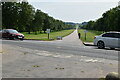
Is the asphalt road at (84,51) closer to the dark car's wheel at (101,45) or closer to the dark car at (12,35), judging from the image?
the dark car's wheel at (101,45)

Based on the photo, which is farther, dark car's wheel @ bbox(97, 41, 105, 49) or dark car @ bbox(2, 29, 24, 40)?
dark car @ bbox(2, 29, 24, 40)

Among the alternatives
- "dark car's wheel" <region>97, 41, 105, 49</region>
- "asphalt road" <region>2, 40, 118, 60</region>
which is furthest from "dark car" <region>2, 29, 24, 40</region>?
"dark car's wheel" <region>97, 41, 105, 49</region>

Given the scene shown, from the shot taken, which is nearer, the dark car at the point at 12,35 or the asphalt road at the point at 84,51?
the asphalt road at the point at 84,51

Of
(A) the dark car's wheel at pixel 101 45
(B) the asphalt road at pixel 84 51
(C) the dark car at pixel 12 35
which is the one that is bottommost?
(B) the asphalt road at pixel 84 51

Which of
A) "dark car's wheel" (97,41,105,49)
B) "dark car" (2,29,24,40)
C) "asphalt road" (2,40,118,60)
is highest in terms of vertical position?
"dark car" (2,29,24,40)

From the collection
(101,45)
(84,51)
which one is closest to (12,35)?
(101,45)

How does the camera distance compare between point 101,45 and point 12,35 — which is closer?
point 101,45

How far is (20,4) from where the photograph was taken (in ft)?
223

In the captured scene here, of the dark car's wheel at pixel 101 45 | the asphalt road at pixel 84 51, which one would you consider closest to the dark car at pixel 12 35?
the asphalt road at pixel 84 51

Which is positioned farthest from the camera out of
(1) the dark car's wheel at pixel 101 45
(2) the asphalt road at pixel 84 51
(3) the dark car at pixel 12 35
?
(3) the dark car at pixel 12 35

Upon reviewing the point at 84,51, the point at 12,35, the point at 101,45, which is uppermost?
the point at 12,35

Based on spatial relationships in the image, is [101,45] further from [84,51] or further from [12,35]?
[12,35]

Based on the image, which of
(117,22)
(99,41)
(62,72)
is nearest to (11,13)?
(117,22)

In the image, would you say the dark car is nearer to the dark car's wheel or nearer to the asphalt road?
the asphalt road
